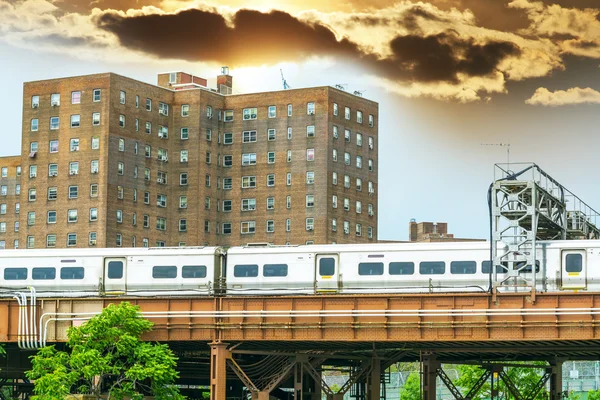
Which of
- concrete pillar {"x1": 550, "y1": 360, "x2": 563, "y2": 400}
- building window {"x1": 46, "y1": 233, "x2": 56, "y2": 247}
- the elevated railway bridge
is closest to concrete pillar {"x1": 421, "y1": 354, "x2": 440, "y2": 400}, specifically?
the elevated railway bridge

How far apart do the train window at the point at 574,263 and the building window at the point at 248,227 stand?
94.3 metres

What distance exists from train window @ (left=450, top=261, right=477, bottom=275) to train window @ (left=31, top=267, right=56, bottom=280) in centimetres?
2561

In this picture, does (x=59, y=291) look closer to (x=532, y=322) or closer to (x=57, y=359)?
(x=57, y=359)

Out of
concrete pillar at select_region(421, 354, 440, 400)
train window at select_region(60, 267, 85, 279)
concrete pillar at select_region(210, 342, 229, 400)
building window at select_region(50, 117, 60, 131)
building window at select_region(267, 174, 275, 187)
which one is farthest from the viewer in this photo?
building window at select_region(267, 174, 275, 187)

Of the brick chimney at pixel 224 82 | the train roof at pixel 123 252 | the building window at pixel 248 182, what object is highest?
the brick chimney at pixel 224 82

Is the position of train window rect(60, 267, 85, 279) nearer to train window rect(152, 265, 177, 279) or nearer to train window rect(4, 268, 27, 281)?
train window rect(4, 268, 27, 281)

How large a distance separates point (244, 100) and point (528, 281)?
320 ft

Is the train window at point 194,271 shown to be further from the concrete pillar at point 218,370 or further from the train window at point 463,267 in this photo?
the train window at point 463,267

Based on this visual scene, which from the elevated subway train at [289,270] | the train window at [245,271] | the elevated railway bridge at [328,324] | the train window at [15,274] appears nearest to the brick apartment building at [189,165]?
the train window at [15,274]

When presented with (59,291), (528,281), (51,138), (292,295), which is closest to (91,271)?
(59,291)

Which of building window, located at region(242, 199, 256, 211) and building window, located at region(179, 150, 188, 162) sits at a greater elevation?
building window, located at region(179, 150, 188, 162)

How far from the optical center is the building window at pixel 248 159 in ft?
550

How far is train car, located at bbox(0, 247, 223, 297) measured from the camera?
260 feet

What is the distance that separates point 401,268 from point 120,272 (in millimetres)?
17720
